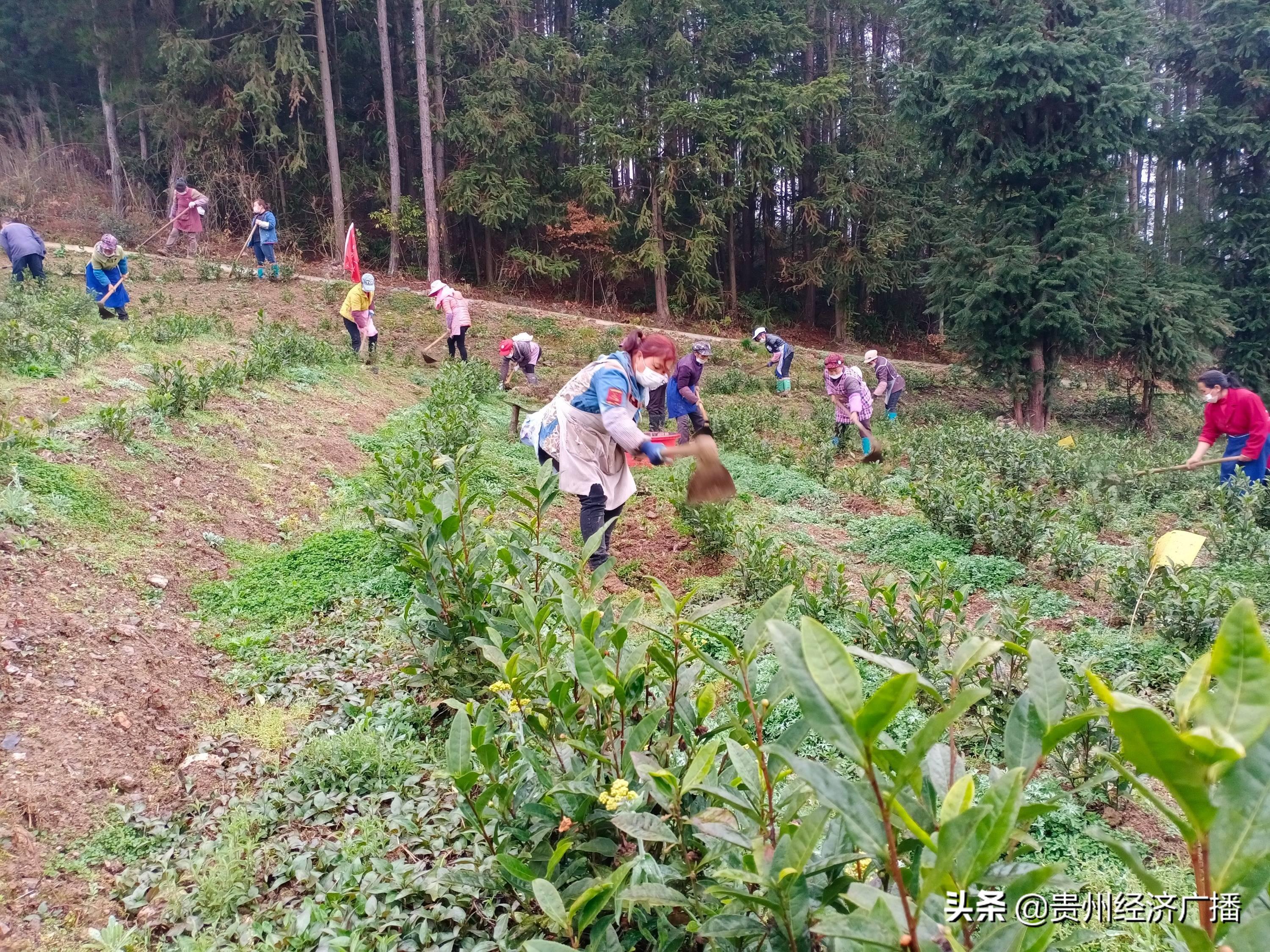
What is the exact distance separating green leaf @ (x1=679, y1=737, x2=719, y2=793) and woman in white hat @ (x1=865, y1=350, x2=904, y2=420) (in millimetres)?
12516

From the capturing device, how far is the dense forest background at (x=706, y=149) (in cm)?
1605

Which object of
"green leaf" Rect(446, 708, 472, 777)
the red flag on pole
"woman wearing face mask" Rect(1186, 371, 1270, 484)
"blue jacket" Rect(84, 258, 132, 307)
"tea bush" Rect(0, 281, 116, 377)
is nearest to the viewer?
"green leaf" Rect(446, 708, 472, 777)

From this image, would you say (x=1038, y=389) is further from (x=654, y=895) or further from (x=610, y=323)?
(x=654, y=895)

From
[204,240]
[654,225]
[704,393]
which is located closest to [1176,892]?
[704,393]

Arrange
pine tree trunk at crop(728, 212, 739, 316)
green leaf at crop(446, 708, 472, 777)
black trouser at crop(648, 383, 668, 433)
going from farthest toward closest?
pine tree trunk at crop(728, 212, 739, 316) → black trouser at crop(648, 383, 668, 433) → green leaf at crop(446, 708, 472, 777)

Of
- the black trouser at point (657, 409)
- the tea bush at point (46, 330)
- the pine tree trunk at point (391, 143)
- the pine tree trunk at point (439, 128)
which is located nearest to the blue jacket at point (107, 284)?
the tea bush at point (46, 330)

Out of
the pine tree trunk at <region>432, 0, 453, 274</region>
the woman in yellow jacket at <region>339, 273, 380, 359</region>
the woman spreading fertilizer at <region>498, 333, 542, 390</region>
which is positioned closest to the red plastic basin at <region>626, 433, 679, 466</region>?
the woman spreading fertilizer at <region>498, 333, 542, 390</region>

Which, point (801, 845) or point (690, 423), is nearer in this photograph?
point (801, 845)

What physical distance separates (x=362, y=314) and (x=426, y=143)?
9903 millimetres

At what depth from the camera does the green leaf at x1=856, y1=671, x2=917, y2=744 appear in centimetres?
86

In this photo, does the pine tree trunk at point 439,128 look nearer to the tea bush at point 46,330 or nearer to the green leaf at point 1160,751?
the tea bush at point 46,330

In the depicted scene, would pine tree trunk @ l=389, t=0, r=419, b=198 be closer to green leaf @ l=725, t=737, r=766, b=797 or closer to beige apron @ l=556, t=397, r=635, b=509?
beige apron @ l=556, t=397, r=635, b=509

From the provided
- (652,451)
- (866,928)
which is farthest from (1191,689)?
(652,451)

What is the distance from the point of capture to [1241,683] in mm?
756
